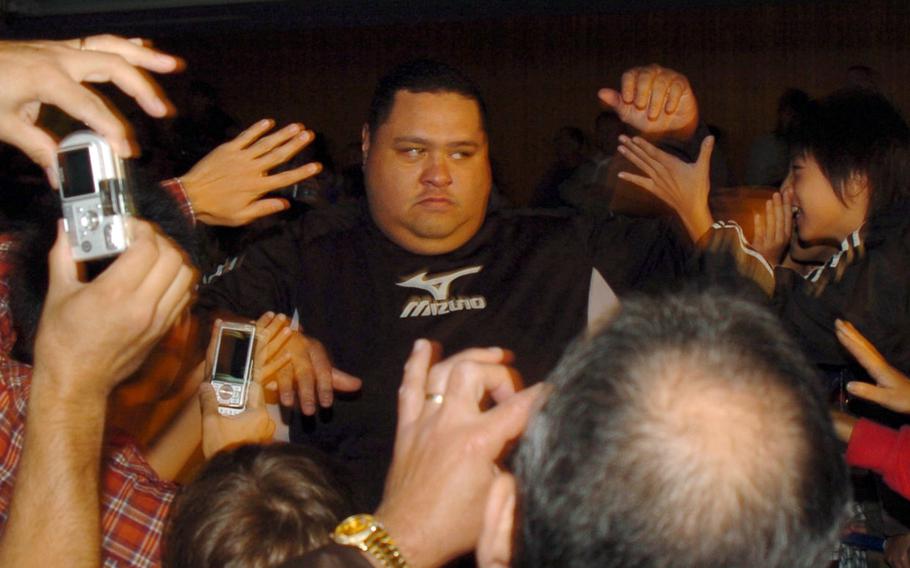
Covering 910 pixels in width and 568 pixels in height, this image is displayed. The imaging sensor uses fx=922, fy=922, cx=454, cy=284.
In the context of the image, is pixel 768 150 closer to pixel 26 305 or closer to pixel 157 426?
pixel 157 426

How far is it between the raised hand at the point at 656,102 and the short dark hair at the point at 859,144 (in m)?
0.51

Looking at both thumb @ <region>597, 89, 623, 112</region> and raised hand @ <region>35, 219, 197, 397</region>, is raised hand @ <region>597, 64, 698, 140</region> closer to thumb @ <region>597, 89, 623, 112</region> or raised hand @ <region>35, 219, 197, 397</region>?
thumb @ <region>597, 89, 623, 112</region>

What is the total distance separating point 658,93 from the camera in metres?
1.93

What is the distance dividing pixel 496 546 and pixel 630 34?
646 cm

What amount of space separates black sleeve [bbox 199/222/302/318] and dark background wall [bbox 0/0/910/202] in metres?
4.20

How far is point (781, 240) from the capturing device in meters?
2.22

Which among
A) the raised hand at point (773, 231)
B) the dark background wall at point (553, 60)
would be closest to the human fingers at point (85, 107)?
the raised hand at point (773, 231)

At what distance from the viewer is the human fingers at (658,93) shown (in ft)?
6.32

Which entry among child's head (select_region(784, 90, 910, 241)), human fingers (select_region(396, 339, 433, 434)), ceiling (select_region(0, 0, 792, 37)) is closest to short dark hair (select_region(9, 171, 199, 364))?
human fingers (select_region(396, 339, 433, 434))

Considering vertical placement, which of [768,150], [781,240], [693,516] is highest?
[693,516]

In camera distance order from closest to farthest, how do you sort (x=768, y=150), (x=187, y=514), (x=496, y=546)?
1. (x=496, y=546)
2. (x=187, y=514)
3. (x=768, y=150)

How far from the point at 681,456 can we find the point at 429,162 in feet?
5.13

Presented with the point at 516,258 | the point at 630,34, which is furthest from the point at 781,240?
the point at 630,34

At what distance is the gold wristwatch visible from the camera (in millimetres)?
869
